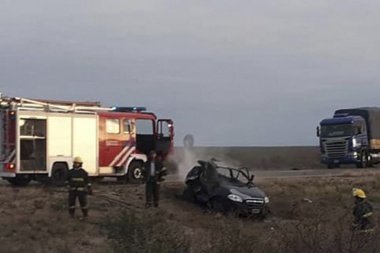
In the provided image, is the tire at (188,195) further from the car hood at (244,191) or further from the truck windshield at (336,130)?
the truck windshield at (336,130)

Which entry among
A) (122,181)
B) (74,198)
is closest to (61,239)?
(74,198)

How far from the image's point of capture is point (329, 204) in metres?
30.4

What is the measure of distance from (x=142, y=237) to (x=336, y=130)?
132 feet

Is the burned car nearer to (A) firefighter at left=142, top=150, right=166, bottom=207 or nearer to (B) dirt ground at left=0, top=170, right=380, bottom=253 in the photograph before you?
(B) dirt ground at left=0, top=170, right=380, bottom=253

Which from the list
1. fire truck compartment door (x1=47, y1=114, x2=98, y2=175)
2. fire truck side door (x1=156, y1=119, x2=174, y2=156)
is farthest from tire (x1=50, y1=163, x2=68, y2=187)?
fire truck side door (x1=156, y1=119, x2=174, y2=156)

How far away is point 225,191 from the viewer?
26922 millimetres

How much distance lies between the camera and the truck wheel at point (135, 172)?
32.1m

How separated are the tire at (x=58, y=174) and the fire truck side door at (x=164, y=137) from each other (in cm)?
495

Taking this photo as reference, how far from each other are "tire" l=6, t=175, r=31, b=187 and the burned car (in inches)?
210

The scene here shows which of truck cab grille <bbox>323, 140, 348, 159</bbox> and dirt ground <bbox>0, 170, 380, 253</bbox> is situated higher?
truck cab grille <bbox>323, 140, 348, 159</bbox>

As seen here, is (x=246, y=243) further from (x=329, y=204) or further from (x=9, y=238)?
(x=329, y=204)

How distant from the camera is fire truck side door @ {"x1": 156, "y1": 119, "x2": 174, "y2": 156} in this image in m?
33.7

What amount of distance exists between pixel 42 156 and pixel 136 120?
4791 mm

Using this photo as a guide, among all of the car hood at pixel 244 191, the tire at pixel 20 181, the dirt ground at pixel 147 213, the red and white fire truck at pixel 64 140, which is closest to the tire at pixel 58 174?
the red and white fire truck at pixel 64 140
